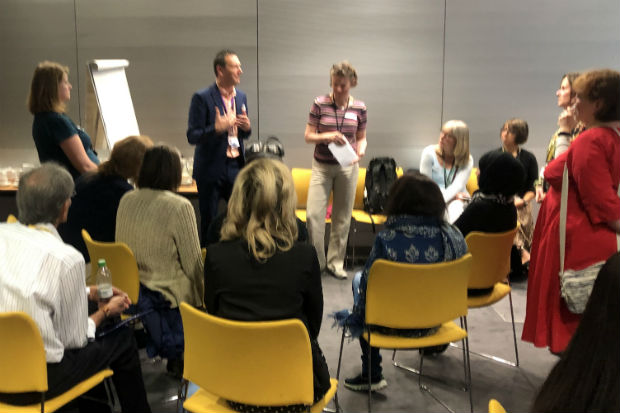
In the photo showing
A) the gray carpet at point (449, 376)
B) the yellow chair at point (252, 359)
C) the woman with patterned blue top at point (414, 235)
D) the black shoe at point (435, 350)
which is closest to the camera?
the yellow chair at point (252, 359)

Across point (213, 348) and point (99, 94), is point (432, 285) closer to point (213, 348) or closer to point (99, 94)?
point (213, 348)

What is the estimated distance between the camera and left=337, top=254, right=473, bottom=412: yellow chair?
233 centimetres

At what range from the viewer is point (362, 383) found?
9.45 feet

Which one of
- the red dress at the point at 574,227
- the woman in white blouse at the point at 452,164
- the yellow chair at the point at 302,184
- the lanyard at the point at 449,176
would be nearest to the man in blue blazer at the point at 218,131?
the yellow chair at the point at 302,184

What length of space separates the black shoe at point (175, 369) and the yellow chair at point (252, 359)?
1.14 meters

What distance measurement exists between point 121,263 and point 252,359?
108cm

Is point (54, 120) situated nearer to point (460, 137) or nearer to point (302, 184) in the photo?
point (302, 184)

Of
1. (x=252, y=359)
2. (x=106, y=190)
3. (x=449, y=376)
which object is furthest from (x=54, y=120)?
(x=449, y=376)

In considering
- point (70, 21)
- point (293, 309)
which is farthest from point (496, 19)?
point (293, 309)

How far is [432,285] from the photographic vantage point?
2363 millimetres

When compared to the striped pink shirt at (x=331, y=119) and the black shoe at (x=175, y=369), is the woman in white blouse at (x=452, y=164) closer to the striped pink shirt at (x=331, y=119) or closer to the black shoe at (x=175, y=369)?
the striped pink shirt at (x=331, y=119)

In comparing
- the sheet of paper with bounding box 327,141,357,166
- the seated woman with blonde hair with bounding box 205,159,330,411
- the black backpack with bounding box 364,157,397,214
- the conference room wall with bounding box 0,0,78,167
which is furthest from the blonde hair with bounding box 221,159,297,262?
the conference room wall with bounding box 0,0,78,167

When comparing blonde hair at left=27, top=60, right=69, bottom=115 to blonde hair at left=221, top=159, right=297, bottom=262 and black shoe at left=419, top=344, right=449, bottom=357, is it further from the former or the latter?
black shoe at left=419, top=344, right=449, bottom=357

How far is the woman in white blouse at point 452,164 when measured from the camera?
4.43 meters
